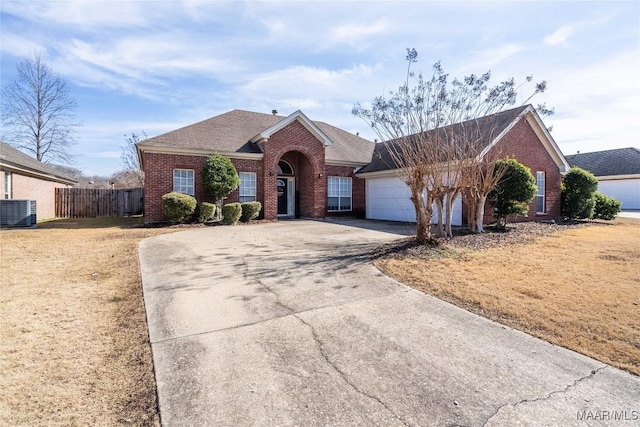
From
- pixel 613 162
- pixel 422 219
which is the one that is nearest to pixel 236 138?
pixel 422 219

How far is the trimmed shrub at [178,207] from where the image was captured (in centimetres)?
1371

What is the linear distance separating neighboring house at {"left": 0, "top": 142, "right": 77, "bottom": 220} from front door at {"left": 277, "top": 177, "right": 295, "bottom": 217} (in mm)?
12288

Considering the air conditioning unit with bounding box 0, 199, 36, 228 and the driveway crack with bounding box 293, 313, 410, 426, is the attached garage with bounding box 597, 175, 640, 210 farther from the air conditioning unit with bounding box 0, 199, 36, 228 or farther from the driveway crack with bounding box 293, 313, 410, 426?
the air conditioning unit with bounding box 0, 199, 36, 228

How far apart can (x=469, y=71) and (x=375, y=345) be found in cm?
838

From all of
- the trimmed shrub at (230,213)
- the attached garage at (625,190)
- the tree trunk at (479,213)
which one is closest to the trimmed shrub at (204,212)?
the trimmed shrub at (230,213)

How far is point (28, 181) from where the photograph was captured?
18047 millimetres

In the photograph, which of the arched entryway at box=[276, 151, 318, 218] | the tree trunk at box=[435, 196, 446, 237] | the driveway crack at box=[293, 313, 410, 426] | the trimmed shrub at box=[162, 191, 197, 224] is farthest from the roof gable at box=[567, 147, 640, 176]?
the driveway crack at box=[293, 313, 410, 426]

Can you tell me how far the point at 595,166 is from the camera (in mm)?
30797

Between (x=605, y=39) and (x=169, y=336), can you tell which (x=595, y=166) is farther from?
(x=169, y=336)

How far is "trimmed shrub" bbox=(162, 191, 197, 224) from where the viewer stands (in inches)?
540

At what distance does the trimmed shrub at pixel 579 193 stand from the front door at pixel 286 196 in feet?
46.5

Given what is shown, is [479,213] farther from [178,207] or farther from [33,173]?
[33,173]

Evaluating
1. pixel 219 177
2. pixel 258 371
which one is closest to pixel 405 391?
pixel 258 371

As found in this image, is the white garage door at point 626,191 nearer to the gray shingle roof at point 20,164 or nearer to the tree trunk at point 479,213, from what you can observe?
the tree trunk at point 479,213
